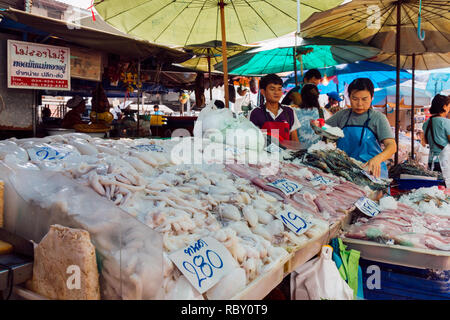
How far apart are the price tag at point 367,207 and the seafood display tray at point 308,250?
44 centimetres

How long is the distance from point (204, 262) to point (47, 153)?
1.07 metres

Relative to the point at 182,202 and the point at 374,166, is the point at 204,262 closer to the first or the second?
the point at 182,202

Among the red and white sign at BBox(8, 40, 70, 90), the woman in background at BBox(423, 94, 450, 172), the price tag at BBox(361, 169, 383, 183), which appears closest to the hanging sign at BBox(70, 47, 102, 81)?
the red and white sign at BBox(8, 40, 70, 90)

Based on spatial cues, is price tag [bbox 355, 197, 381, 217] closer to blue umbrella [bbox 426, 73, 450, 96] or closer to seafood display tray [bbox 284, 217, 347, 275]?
seafood display tray [bbox 284, 217, 347, 275]

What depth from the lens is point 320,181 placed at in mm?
2479

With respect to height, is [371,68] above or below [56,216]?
above

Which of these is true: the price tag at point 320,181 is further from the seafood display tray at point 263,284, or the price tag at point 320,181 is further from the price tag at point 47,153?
the price tag at point 47,153

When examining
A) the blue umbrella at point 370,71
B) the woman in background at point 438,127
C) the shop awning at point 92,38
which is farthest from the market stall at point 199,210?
the blue umbrella at point 370,71

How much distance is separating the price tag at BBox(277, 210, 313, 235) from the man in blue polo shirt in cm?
171

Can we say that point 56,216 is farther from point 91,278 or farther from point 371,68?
point 371,68

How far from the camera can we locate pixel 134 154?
1.94 metres

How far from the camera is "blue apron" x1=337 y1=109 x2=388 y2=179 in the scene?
354 cm

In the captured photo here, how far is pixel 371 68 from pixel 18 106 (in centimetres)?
725
